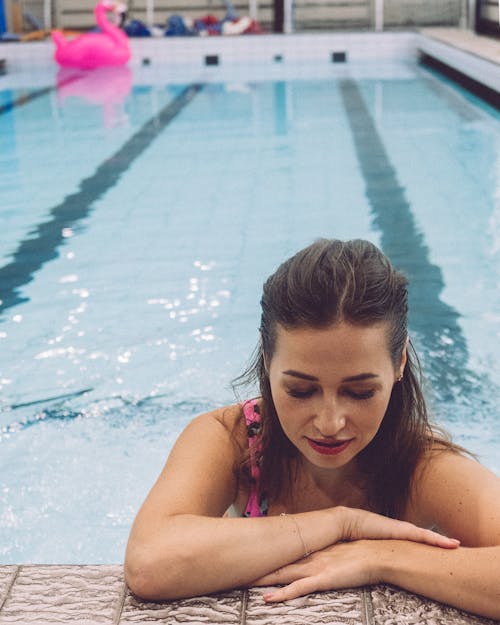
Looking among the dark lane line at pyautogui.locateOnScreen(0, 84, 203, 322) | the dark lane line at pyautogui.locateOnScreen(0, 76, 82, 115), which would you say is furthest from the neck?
the dark lane line at pyautogui.locateOnScreen(0, 76, 82, 115)

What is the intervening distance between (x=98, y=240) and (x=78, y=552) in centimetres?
260

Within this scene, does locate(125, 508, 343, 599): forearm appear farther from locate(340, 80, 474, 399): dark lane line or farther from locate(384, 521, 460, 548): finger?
locate(340, 80, 474, 399): dark lane line

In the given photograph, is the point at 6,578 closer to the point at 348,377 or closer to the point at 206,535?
the point at 206,535

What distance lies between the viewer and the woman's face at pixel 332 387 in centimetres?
138

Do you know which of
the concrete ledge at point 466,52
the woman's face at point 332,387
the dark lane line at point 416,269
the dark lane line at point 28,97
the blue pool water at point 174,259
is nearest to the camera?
the woman's face at point 332,387

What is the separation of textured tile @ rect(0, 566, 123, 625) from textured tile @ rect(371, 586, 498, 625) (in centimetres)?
37

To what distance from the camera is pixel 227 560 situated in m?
1.34

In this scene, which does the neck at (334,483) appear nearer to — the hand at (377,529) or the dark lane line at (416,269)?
the hand at (377,529)

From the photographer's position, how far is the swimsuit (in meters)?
1.64

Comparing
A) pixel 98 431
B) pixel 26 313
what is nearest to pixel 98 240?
pixel 26 313

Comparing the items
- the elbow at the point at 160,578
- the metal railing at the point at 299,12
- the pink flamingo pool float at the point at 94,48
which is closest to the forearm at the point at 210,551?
the elbow at the point at 160,578

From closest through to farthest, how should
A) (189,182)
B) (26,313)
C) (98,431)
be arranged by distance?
(98,431)
(26,313)
(189,182)

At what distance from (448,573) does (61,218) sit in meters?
4.23

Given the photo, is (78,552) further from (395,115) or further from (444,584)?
(395,115)
